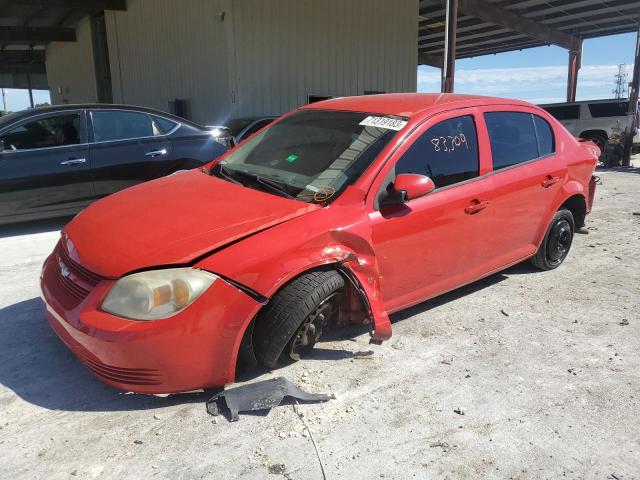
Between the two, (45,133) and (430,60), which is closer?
(45,133)

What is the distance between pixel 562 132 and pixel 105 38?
18151 millimetres

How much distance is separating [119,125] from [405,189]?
14.2 feet

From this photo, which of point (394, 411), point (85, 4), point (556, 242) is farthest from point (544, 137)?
point (85, 4)

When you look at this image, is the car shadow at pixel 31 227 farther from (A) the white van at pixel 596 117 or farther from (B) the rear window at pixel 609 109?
(B) the rear window at pixel 609 109

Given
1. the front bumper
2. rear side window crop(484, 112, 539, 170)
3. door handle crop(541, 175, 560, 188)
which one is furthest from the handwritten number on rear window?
the front bumper

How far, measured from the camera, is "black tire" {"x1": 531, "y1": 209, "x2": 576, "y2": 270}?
4.39 meters

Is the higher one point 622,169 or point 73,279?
point 73,279

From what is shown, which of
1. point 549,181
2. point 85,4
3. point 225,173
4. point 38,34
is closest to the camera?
point 225,173

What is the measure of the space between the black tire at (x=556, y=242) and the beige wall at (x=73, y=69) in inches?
780

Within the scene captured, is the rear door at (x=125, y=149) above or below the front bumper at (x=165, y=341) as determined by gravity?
above

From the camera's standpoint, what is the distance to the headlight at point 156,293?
2.30 m

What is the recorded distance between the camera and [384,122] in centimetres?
323

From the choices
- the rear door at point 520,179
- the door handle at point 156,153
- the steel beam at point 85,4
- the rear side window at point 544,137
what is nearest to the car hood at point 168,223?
the rear door at point 520,179

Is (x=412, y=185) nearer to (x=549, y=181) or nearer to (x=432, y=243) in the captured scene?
(x=432, y=243)
